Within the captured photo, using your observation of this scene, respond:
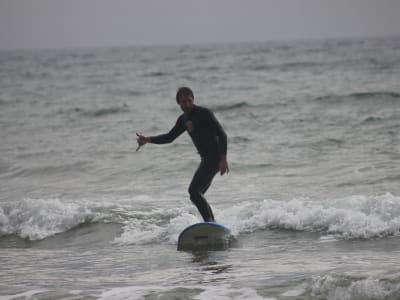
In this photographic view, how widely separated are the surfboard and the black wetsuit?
248 mm

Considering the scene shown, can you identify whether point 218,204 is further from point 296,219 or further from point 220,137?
point 220,137

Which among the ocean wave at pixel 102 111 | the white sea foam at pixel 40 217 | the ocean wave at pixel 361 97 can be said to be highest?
the ocean wave at pixel 102 111

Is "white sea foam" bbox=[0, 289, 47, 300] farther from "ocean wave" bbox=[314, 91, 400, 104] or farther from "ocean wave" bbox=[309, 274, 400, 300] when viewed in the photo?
"ocean wave" bbox=[314, 91, 400, 104]

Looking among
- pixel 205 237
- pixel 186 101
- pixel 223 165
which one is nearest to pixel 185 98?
pixel 186 101

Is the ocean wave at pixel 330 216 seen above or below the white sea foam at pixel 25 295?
above

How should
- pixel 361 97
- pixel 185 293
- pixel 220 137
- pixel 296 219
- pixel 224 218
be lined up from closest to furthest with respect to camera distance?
1. pixel 185 293
2. pixel 220 137
3. pixel 296 219
4. pixel 224 218
5. pixel 361 97

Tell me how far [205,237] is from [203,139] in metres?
1.29

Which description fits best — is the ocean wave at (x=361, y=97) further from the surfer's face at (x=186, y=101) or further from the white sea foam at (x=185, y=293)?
the white sea foam at (x=185, y=293)

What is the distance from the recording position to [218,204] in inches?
452

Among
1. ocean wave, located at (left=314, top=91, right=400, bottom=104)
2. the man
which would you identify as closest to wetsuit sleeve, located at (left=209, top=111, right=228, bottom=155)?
the man

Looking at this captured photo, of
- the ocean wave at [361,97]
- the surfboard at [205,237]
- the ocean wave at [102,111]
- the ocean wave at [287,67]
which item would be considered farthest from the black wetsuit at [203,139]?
the ocean wave at [287,67]

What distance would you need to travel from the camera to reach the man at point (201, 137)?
8.28 m

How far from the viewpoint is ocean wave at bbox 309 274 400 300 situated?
5898 mm

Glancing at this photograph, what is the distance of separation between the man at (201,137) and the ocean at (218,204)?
0.86 metres
